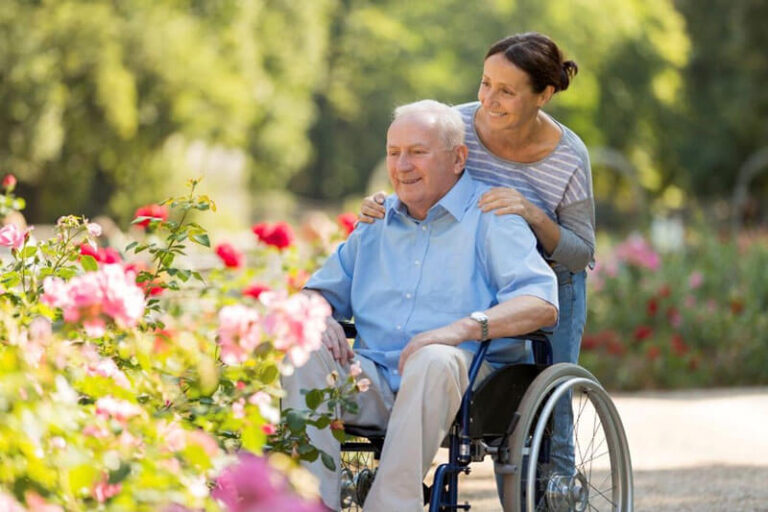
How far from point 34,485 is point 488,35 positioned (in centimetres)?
3568

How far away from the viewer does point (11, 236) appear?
383cm

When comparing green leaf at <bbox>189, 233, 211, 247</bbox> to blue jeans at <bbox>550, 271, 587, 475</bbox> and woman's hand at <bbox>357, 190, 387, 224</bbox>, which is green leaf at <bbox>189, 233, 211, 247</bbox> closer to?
woman's hand at <bbox>357, 190, 387, 224</bbox>

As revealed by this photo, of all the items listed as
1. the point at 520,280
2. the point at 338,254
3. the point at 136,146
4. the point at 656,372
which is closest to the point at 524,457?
the point at 520,280

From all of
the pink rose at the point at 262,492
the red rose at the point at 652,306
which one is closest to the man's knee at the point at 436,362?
the pink rose at the point at 262,492

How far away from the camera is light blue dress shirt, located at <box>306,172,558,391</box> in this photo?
152 inches

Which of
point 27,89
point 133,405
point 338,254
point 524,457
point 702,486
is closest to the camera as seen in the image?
point 133,405

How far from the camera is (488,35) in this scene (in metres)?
37.4

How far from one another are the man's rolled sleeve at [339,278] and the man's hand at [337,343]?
12.3 inches

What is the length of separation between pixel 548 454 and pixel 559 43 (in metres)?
33.3

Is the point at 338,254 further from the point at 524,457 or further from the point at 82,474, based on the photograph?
the point at 82,474

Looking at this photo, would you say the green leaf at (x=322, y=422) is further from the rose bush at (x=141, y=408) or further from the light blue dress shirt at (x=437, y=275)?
the light blue dress shirt at (x=437, y=275)

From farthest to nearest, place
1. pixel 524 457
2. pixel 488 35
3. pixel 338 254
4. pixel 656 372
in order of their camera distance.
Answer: pixel 488 35 < pixel 656 372 < pixel 338 254 < pixel 524 457

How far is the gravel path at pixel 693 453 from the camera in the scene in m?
5.50

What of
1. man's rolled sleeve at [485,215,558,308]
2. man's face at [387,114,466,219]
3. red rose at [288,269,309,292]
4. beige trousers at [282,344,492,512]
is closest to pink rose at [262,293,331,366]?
beige trousers at [282,344,492,512]
